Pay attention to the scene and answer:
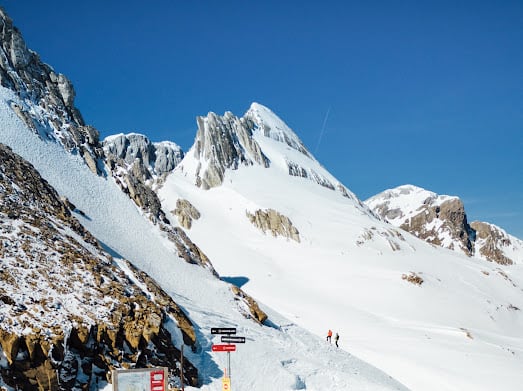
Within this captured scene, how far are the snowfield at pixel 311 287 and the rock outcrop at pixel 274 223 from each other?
3.95 feet

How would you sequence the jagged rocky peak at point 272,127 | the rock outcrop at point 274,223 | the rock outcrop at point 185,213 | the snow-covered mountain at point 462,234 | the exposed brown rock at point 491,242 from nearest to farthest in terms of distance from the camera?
the rock outcrop at point 274,223 → the rock outcrop at point 185,213 → the jagged rocky peak at point 272,127 → the exposed brown rock at point 491,242 → the snow-covered mountain at point 462,234

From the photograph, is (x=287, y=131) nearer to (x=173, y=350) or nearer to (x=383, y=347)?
(x=383, y=347)

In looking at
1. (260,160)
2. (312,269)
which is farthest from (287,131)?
Result: (312,269)

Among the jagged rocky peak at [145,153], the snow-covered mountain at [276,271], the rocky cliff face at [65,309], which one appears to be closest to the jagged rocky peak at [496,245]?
the snow-covered mountain at [276,271]

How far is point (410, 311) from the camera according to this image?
189ft

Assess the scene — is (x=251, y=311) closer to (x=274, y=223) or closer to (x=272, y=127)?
(x=274, y=223)

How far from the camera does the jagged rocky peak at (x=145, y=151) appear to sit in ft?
525

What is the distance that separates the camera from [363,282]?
210 ft

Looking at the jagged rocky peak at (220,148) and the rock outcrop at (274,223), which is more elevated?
the jagged rocky peak at (220,148)

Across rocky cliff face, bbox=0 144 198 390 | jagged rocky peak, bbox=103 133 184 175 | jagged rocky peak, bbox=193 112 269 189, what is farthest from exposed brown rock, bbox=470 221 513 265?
rocky cliff face, bbox=0 144 198 390

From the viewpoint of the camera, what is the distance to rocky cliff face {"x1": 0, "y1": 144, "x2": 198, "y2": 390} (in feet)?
55.8

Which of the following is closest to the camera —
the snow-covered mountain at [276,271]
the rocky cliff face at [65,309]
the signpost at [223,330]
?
the signpost at [223,330]

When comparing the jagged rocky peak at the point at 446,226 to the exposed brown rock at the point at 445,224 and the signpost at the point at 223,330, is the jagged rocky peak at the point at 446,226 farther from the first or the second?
the signpost at the point at 223,330

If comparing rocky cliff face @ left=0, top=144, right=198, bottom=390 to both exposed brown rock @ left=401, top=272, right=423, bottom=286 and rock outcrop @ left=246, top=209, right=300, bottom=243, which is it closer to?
exposed brown rock @ left=401, top=272, right=423, bottom=286
